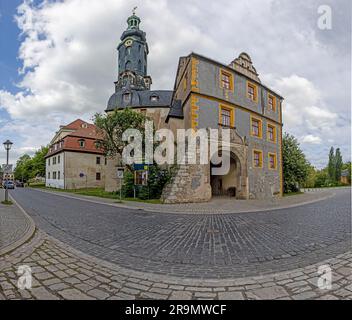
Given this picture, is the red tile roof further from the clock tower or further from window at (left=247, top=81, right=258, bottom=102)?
window at (left=247, top=81, right=258, bottom=102)

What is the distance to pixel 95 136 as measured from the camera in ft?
130

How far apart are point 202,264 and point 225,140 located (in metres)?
15.1

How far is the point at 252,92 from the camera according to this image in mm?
21984

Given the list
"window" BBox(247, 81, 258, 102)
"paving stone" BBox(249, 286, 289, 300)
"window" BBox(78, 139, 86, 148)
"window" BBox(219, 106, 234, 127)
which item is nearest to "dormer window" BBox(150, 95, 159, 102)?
"window" BBox(78, 139, 86, 148)

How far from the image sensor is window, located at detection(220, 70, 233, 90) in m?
19.2

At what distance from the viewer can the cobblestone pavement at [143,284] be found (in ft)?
10.0

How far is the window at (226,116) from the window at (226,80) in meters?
2.04

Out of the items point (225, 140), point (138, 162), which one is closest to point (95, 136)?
point (138, 162)

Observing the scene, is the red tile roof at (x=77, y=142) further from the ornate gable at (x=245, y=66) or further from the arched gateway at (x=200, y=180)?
the ornate gable at (x=245, y=66)

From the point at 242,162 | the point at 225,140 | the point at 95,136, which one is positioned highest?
the point at 95,136

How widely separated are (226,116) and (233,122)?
2.80 ft

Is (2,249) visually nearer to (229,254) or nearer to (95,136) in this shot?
(229,254)

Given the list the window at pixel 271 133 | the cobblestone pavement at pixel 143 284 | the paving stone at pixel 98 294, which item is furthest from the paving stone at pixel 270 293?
the window at pixel 271 133
